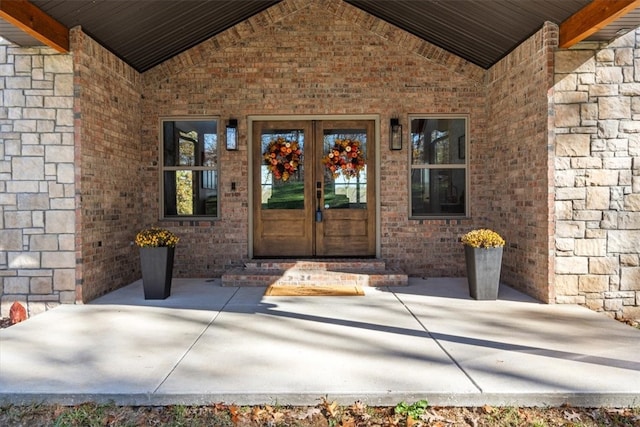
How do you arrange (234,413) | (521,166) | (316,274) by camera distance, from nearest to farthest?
(234,413)
(521,166)
(316,274)

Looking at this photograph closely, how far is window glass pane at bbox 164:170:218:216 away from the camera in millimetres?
7174

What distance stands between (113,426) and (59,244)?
3.29 meters

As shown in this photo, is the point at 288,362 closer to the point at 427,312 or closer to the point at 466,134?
the point at 427,312

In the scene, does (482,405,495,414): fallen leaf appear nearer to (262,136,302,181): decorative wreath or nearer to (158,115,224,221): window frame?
(262,136,302,181): decorative wreath

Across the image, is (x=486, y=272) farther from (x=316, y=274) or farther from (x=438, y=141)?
(x=438, y=141)

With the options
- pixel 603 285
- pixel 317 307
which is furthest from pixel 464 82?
pixel 317 307

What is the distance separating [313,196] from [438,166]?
6.71 ft

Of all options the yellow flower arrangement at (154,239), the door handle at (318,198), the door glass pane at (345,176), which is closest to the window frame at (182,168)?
the yellow flower arrangement at (154,239)

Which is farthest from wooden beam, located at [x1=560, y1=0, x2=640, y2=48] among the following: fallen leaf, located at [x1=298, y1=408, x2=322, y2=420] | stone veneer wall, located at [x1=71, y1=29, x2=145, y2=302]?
stone veneer wall, located at [x1=71, y1=29, x2=145, y2=302]

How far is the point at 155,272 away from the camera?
218 inches

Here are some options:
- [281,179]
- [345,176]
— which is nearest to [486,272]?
[345,176]

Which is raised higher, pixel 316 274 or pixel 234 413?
pixel 316 274

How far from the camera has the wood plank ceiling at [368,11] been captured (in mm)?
4656

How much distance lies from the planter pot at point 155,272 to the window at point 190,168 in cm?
166
